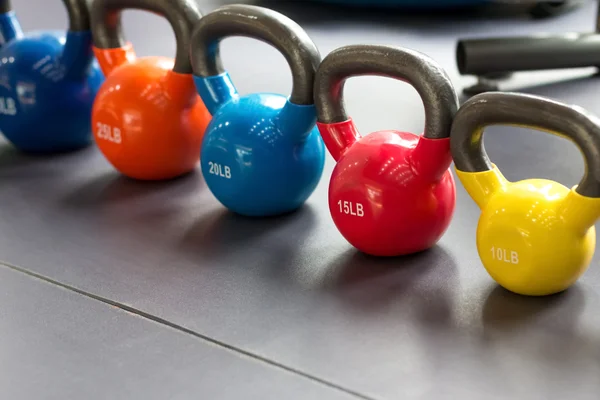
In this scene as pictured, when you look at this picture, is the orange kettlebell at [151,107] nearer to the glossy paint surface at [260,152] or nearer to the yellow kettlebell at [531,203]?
the glossy paint surface at [260,152]

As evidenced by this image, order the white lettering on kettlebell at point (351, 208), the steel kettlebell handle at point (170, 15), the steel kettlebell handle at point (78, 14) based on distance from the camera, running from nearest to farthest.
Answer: the white lettering on kettlebell at point (351, 208) < the steel kettlebell handle at point (170, 15) < the steel kettlebell handle at point (78, 14)

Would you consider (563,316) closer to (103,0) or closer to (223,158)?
(223,158)

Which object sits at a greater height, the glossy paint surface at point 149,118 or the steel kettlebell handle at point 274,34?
the steel kettlebell handle at point 274,34

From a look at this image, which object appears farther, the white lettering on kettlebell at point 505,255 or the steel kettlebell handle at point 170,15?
the steel kettlebell handle at point 170,15

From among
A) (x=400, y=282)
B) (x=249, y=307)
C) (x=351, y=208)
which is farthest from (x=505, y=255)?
(x=249, y=307)

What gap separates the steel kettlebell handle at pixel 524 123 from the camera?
140 centimetres

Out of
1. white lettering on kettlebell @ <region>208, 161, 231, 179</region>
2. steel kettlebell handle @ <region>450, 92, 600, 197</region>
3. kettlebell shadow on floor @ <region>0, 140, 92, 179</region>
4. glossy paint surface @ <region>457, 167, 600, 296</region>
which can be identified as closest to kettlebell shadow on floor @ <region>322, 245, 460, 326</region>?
glossy paint surface @ <region>457, 167, 600, 296</region>

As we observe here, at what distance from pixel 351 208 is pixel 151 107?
0.67m

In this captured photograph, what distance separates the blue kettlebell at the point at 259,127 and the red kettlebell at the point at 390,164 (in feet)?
0.31

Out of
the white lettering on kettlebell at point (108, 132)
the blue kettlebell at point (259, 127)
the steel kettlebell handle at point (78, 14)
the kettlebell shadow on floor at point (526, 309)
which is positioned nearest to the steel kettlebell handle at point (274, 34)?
the blue kettlebell at point (259, 127)

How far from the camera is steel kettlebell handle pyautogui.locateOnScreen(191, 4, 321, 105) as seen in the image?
175cm

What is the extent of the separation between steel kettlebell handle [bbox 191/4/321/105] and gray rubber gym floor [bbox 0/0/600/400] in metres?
0.36

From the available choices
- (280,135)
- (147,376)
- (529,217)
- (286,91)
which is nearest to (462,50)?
(286,91)

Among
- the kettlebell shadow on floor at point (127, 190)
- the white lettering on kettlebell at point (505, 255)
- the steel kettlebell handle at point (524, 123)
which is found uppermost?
the steel kettlebell handle at point (524, 123)
